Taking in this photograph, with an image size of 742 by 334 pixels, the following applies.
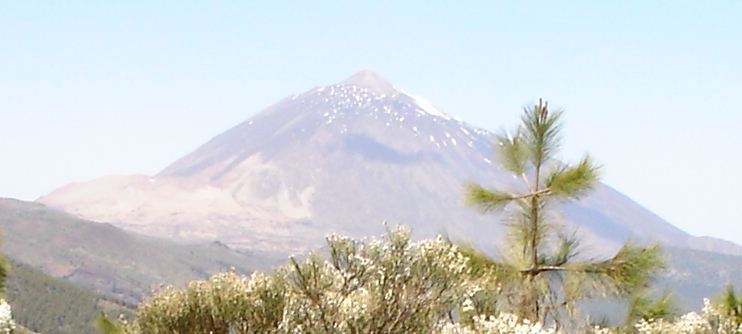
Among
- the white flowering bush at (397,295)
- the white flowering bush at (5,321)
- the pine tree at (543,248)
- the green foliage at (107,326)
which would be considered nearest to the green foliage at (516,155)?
the pine tree at (543,248)

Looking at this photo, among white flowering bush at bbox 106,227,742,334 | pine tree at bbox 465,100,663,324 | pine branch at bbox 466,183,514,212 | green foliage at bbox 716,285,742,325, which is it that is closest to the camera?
white flowering bush at bbox 106,227,742,334

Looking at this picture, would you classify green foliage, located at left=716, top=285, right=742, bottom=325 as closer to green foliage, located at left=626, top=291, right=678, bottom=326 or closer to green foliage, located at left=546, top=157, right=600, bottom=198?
green foliage, located at left=626, top=291, right=678, bottom=326

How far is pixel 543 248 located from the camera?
717 inches

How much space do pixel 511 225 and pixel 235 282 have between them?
5.55 meters

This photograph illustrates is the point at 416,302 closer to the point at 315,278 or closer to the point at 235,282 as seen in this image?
the point at 315,278

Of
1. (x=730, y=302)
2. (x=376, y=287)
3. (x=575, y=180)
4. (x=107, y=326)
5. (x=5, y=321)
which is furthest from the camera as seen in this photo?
(x=107, y=326)

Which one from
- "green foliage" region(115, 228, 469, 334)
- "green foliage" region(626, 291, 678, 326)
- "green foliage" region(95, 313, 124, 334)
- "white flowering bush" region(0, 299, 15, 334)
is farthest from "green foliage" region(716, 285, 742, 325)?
"white flowering bush" region(0, 299, 15, 334)

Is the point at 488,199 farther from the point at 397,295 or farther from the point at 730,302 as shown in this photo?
the point at 730,302

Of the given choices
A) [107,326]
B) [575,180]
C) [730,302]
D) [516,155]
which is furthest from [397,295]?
[107,326]

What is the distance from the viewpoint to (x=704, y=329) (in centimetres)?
1644

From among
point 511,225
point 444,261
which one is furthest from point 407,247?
point 511,225

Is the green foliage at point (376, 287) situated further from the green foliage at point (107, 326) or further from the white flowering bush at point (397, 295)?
the green foliage at point (107, 326)

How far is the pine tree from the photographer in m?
17.3

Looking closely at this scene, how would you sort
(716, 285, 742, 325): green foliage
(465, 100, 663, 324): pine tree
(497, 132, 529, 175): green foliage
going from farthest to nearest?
(716, 285, 742, 325): green foliage, (497, 132, 529, 175): green foliage, (465, 100, 663, 324): pine tree
